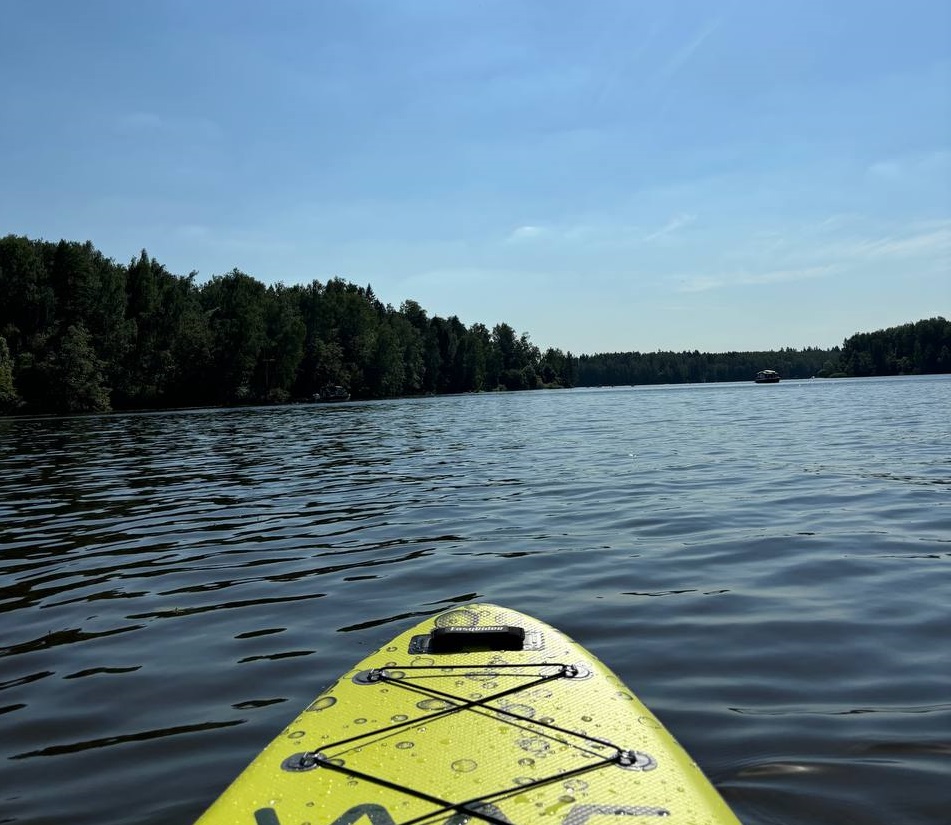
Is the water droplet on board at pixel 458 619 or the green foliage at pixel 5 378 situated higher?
the green foliage at pixel 5 378

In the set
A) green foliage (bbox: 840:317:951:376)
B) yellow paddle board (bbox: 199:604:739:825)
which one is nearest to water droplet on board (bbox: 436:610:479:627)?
yellow paddle board (bbox: 199:604:739:825)

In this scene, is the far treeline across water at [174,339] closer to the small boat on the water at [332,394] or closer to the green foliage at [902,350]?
the small boat on the water at [332,394]

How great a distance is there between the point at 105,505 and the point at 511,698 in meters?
10.7

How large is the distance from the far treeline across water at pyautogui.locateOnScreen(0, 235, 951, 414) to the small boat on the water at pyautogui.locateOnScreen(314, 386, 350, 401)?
2.52 ft

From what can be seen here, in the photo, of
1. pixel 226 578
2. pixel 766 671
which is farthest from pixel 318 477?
pixel 766 671

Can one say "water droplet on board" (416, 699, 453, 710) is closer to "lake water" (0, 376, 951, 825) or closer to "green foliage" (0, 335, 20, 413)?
"lake water" (0, 376, 951, 825)

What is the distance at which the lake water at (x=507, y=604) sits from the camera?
3504 millimetres

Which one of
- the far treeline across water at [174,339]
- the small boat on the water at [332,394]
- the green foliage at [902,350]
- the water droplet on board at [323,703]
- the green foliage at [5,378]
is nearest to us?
the water droplet on board at [323,703]

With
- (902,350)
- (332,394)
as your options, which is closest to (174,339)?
(332,394)

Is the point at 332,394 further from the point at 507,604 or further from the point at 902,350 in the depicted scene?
the point at 902,350

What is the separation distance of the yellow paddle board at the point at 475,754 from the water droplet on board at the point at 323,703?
17 mm

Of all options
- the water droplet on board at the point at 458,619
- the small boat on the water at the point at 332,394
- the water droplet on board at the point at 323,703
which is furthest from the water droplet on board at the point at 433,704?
the small boat on the water at the point at 332,394

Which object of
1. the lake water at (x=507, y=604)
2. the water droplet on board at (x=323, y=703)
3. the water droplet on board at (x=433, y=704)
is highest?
the water droplet on board at (x=433, y=704)

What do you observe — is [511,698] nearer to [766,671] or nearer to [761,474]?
[766,671]
